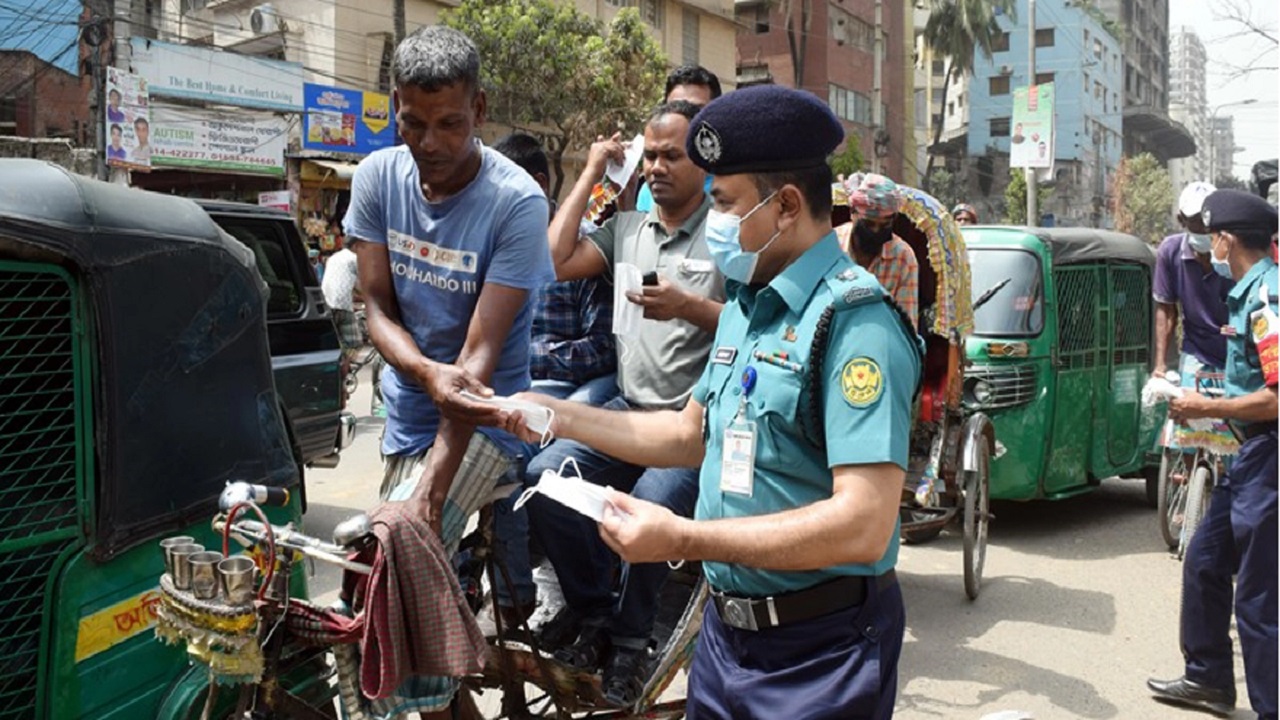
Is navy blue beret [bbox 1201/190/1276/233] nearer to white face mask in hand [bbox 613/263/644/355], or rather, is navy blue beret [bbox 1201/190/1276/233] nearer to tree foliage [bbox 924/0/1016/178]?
white face mask in hand [bbox 613/263/644/355]

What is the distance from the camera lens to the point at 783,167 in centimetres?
230

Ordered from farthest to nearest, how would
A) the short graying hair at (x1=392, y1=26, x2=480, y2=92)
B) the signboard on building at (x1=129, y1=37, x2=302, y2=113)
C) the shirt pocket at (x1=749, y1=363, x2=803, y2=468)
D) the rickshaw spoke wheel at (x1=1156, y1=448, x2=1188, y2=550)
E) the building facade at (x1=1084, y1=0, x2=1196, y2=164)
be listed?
the building facade at (x1=1084, y1=0, x2=1196, y2=164) < the signboard on building at (x1=129, y1=37, x2=302, y2=113) < the rickshaw spoke wheel at (x1=1156, y1=448, x2=1188, y2=550) < the short graying hair at (x1=392, y1=26, x2=480, y2=92) < the shirt pocket at (x1=749, y1=363, x2=803, y2=468)

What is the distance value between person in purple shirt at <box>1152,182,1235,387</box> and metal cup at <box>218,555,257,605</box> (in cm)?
633

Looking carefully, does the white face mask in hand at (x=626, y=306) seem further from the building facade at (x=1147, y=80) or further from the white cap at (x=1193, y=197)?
the building facade at (x=1147, y=80)

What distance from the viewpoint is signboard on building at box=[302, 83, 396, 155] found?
22578 millimetres

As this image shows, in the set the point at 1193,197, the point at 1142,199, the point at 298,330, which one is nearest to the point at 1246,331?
the point at 1193,197

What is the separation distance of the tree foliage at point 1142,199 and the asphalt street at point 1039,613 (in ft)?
183

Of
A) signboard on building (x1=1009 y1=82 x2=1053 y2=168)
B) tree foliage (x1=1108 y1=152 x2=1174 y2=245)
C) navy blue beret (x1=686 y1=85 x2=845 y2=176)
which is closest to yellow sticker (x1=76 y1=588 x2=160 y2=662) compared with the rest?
navy blue beret (x1=686 y1=85 x2=845 y2=176)

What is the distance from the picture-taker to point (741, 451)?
229cm

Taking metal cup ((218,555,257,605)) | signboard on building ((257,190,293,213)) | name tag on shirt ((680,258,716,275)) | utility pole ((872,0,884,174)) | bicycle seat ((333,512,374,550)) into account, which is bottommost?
metal cup ((218,555,257,605))

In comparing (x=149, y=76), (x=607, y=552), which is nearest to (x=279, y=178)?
(x=149, y=76)

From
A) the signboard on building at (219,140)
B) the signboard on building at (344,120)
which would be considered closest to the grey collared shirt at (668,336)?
the signboard on building at (219,140)

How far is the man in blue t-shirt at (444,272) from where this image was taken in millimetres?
2982

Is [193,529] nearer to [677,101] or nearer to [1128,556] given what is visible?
[677,101]
